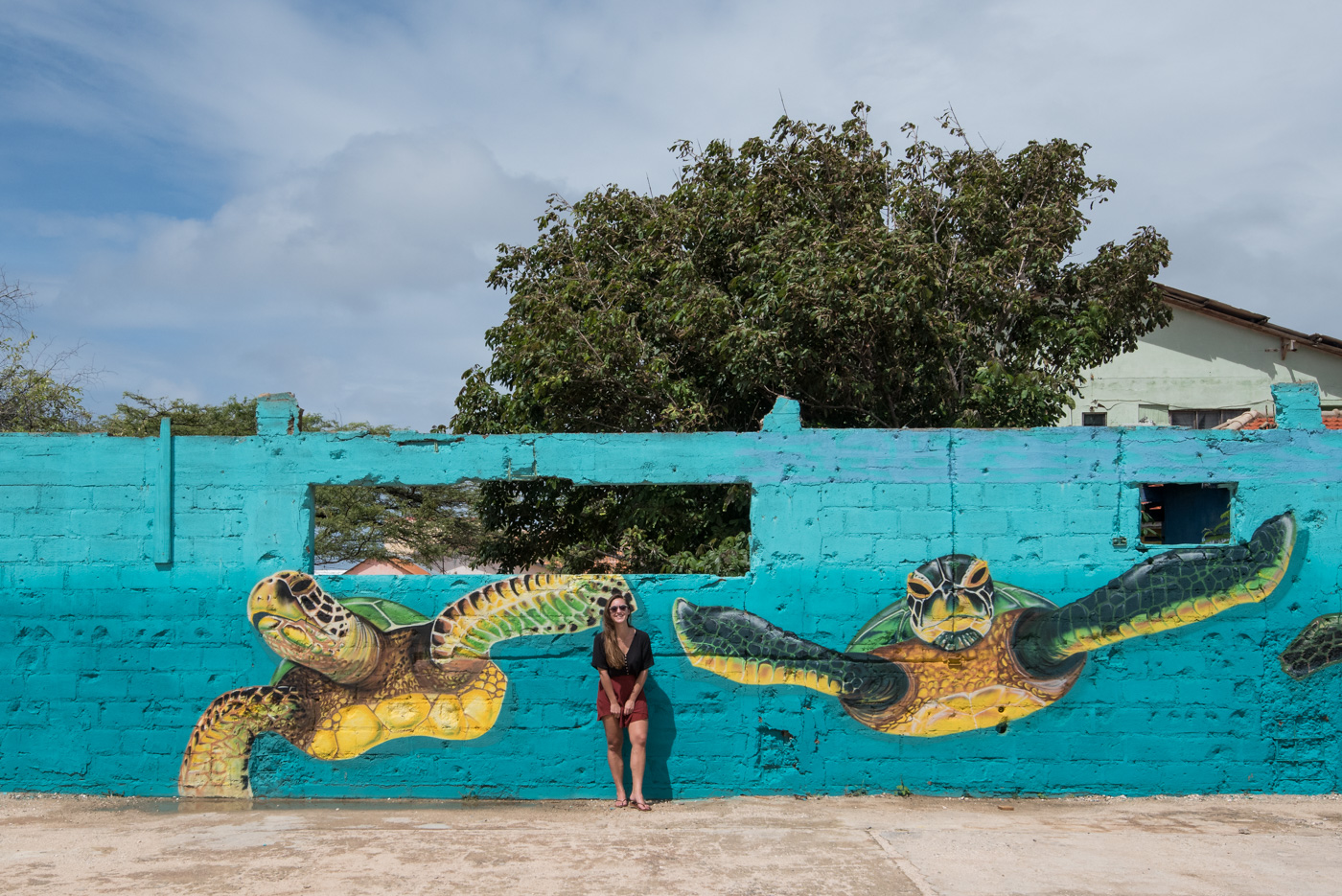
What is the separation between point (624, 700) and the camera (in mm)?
5980

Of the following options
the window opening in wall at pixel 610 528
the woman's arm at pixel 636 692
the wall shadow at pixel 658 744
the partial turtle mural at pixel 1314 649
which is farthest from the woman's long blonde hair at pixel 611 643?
the partial turtle mural at pixel 1314 649

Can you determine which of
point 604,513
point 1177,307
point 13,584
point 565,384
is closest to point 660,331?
point 565,384

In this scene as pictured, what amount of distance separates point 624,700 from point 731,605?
2.84 ft

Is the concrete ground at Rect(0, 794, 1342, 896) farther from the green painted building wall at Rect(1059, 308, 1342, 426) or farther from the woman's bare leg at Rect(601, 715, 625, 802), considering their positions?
the green painted building wall at Rect(1059, 308, 1342, 426)

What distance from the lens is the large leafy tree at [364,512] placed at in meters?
17.6

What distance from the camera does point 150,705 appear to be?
620 centimetres

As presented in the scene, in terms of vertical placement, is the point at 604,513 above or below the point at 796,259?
below

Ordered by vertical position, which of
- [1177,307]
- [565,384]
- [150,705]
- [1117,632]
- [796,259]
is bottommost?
[150,705]

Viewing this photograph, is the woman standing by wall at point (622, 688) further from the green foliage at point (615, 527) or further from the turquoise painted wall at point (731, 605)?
the green foliage at point (615, 527)

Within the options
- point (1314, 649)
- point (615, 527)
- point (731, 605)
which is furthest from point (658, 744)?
point (615, 527)

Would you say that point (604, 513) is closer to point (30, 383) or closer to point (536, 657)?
point (536, 657)

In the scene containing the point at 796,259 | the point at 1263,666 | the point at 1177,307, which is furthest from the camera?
the point at 1177,307

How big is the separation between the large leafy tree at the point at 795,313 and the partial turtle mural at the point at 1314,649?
3534 mm

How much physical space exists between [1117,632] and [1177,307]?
1553 centimetres
